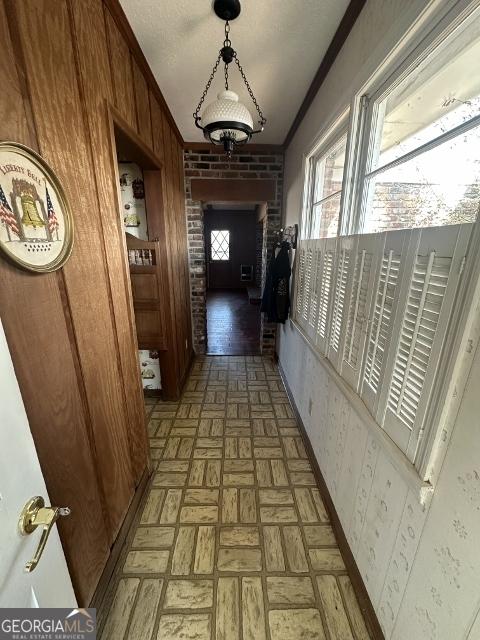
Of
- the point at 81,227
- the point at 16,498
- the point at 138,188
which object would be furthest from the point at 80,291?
the point at 138,188

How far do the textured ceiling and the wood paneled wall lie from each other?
14 centimetres

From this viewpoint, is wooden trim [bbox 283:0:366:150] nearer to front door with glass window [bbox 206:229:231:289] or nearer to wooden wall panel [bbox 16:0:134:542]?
wooden wall panel [bbox 16:0:134:542]

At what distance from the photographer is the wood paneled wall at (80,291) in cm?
75

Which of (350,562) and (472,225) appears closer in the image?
(472,225)

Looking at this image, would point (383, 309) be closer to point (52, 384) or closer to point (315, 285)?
point (315, 285)

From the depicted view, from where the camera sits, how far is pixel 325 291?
5.49 ft

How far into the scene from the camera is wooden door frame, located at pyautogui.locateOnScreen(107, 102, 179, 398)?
1355 millimetres

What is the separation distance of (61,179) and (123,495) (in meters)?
1.52

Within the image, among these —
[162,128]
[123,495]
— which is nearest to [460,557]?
[123,495]

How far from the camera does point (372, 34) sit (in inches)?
43.8

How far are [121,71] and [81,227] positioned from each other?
0.98m

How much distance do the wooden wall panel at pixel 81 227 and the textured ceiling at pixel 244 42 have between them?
60cm

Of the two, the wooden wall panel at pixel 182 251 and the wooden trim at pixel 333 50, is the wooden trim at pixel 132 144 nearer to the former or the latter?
the wooden wall panel at pixel 182 251

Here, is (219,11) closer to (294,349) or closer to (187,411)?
(294,349)
